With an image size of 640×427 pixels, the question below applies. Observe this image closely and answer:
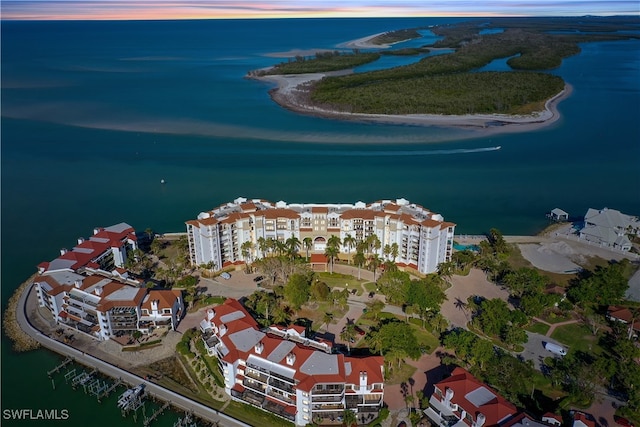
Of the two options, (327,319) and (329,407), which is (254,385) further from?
(327,319)

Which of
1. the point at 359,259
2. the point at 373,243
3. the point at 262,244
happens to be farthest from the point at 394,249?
the point at 262,244

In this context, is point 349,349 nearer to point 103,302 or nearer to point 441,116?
point 103,302

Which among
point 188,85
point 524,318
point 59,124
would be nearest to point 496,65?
point 188,85

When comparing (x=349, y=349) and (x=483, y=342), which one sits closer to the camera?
(x=483, y=342)

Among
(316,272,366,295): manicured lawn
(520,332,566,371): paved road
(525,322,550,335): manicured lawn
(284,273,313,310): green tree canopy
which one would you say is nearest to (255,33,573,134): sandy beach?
(316,272,366,295): manicured lawn

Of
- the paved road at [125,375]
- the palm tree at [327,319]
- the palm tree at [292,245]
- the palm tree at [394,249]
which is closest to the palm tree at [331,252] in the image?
the palm tree at [292,245]

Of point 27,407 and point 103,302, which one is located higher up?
point 103,302
